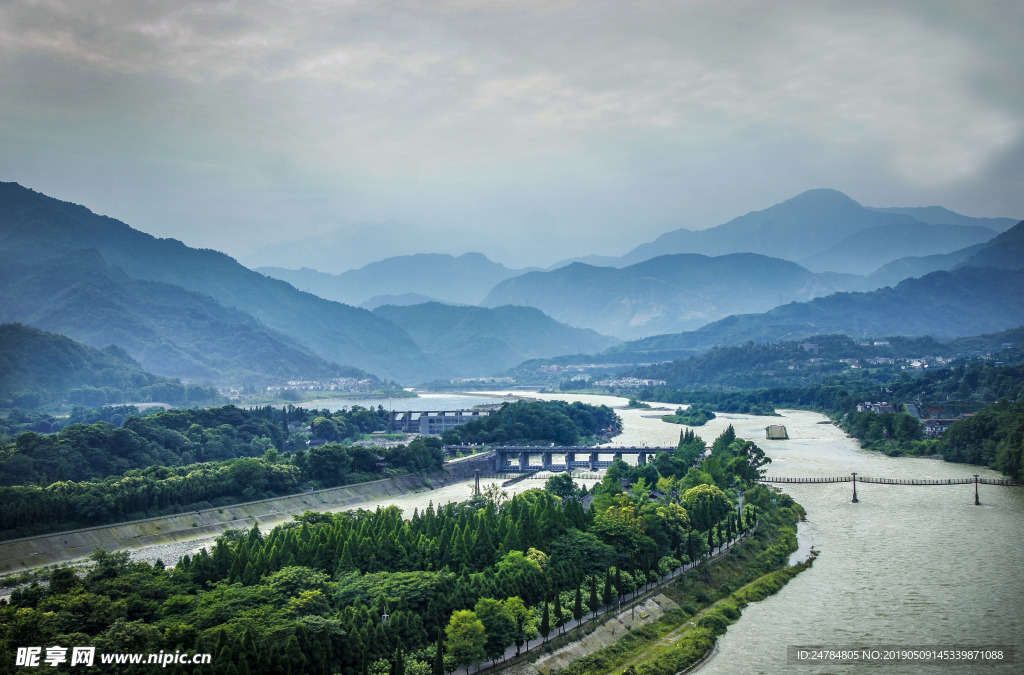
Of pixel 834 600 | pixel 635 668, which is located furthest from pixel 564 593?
pixel 834 600

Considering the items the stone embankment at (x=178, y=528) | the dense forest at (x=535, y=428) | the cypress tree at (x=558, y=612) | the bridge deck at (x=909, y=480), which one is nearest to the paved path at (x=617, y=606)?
the cypress tree at (x=558, y=612)

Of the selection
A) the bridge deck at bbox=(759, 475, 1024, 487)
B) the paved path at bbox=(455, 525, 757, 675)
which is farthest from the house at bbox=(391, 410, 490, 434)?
the paved path at bbox=(455, 525, 757, 675)

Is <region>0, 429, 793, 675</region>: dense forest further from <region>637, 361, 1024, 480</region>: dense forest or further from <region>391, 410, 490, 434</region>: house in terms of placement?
<region>391, 410, 490, 434</region>: house

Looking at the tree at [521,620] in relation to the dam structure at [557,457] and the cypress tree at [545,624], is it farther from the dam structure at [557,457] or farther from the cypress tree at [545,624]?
the dam structure at [557,457]

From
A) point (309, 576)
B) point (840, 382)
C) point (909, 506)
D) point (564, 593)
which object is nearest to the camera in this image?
point (309, 576)

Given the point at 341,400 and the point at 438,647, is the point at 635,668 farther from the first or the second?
the point at 341,400

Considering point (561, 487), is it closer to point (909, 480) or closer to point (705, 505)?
point (705, 505)
